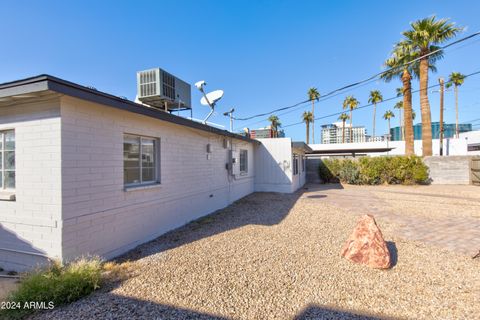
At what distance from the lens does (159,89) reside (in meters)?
6.48

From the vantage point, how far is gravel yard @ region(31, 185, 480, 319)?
103 inches

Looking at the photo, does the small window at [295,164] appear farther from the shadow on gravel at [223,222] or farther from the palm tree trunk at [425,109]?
the palm tree trunk at [425,109]

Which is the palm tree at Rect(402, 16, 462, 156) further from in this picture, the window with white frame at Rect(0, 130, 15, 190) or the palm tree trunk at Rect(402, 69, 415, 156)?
the window with white frame at Rect(0, 130, 15, 190)

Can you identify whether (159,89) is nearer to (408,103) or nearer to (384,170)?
(384,170)

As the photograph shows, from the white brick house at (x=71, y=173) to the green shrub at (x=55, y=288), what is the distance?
0.58m

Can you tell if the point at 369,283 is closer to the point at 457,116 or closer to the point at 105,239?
the point at 105,239

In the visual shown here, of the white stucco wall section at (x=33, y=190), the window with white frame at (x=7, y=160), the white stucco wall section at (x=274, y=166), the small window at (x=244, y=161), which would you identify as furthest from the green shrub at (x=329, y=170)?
the window with white frame at (x=7, y=160)

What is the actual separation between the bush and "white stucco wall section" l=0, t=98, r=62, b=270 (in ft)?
55.6

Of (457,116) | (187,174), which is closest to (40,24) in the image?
(187,174)

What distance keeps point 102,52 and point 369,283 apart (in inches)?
395

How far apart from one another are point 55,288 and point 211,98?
7.32 metres

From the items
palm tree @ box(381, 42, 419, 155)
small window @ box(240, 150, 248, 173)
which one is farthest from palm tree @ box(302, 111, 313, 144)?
small window @ box(240, 150, 248, 173)

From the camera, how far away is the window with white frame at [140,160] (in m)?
4.78

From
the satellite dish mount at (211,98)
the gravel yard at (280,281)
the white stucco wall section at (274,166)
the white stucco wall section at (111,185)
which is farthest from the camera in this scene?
the white stucco wall section at (274,166)
